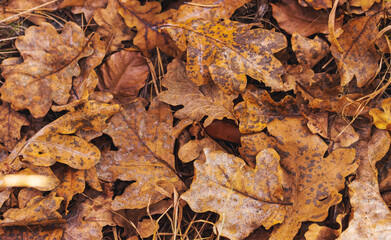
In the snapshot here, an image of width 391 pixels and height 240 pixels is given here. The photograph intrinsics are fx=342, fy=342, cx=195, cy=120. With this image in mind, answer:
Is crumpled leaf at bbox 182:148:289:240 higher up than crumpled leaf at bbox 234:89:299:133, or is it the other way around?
crumpled leaf at bbox 234:89:299:133

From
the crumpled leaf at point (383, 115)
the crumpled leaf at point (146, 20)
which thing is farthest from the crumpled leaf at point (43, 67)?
the crumpled leaf at point (383, 115)

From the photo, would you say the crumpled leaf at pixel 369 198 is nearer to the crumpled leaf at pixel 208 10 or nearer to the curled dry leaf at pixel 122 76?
the crumpled leaf at pixel 208 10

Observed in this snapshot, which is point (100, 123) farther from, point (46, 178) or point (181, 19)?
point (181, 19)

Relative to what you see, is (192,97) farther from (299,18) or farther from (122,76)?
(299,18)

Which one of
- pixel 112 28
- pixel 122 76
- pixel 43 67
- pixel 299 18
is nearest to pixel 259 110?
pixel 299 18

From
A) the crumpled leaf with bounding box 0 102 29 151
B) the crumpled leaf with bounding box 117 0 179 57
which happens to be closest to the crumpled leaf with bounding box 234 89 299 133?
the crumpled leaf with bounding box 117 0 179 57

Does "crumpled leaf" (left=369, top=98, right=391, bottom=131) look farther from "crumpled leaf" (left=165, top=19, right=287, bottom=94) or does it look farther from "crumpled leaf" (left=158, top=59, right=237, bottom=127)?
"crumpled leaf" (left=158, top=59, right=237, bottom=127)

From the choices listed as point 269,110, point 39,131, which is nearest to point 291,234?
point 269,110
